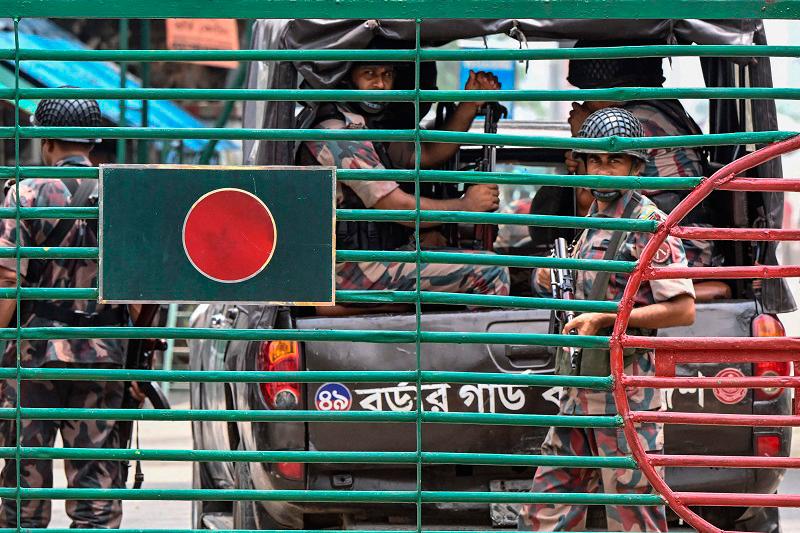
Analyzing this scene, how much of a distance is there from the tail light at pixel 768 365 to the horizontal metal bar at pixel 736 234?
1989 millimetres

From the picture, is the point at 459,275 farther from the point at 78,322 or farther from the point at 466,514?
the point at 78,322

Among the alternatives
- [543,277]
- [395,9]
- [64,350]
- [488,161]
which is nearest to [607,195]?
[543,277]

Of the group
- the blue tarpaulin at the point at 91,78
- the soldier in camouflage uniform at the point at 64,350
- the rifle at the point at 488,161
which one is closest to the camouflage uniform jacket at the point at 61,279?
the soldier in camouflage uniform at the point at 64,350

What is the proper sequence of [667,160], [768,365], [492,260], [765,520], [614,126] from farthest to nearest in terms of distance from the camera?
[667,160], [765,520], [768,365], [614,126], [492,260]

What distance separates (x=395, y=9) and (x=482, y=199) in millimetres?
2541

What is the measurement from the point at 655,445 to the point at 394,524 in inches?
51.9

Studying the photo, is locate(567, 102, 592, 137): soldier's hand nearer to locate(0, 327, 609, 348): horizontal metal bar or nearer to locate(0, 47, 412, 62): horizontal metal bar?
locate(0, 47, 412, 62): horizontal metal bar

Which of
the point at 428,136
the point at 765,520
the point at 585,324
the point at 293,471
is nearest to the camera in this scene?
the point at 428,136

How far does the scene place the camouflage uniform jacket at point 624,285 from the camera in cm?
458

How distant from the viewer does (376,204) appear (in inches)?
217

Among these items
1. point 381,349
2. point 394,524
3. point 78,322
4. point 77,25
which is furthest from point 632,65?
point 77,25

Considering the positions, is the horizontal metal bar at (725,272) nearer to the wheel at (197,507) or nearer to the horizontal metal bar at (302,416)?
the horizontal metal bar at (302,416)

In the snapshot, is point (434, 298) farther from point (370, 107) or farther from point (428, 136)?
point (370, 107)

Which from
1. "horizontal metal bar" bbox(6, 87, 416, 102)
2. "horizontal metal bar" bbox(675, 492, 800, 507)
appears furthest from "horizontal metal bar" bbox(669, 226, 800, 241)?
"horizontal metal bar" bbox(6, 87, 416, 102)
